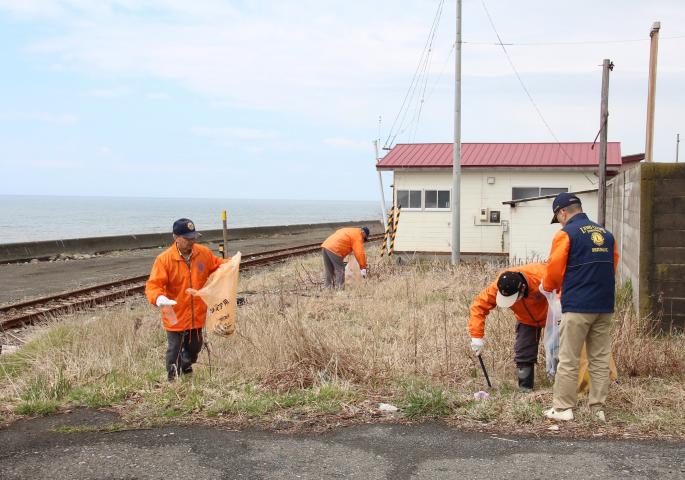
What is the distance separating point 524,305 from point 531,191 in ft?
49.2

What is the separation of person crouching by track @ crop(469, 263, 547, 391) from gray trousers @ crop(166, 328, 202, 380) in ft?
8.08

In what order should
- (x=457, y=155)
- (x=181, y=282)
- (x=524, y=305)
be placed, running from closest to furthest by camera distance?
(x=524, y=305)
(x=181, y=282)
(x=457, y=155)

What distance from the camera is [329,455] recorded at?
4.51m

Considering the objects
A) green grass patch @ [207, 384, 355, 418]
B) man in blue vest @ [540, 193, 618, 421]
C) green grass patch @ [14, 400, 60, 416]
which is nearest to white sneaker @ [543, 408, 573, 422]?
man in blue vest @ [540, 193, 618, 421]

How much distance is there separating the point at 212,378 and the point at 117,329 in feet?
8.77

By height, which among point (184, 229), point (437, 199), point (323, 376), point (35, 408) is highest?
point (437, 199)

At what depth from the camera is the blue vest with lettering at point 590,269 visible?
5109mm

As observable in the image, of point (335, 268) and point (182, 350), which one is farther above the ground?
point (335, 268)

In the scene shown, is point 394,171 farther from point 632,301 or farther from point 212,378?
point 212,378

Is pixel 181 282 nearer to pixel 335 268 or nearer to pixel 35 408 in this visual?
pixel 35 408

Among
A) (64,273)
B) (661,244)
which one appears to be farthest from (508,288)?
(64,273)

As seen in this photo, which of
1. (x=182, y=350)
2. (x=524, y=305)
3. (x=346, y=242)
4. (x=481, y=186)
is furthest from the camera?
(x=481, y=186)

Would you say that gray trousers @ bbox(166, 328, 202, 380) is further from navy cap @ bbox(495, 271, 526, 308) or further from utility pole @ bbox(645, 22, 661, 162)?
utility pole @ bbox(645, 22, 661, 162)

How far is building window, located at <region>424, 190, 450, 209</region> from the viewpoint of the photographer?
2078cm
